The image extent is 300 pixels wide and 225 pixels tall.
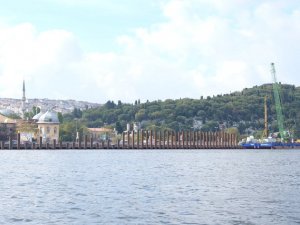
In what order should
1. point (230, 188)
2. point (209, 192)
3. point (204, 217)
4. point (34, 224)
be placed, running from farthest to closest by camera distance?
point (230, 188) → point (209, 192) → point (204, 217) → point (34, 224)

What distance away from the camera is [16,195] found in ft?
175

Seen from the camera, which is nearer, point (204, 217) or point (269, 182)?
point (204, 217)

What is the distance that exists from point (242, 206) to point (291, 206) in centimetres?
340

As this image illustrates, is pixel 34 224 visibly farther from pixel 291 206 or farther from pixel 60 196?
pixel 291 206

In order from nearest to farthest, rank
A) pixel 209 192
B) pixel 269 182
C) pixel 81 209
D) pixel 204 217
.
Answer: pixel 204 217
pixel 81 209
pixel 209 192
pixel 269 182

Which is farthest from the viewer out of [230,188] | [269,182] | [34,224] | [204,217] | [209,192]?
[269,182]

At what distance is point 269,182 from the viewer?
68.5 metres

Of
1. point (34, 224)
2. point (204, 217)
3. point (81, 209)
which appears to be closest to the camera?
point (34, 224)

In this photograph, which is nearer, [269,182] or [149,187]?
[149,187]

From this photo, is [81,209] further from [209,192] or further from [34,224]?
[209,192]

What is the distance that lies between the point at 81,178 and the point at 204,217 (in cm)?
3191

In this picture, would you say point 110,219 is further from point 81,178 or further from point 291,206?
point 81,178

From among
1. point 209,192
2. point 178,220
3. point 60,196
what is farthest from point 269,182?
point 178,220

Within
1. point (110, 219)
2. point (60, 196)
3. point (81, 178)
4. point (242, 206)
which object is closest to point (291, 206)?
point (242, 206)
